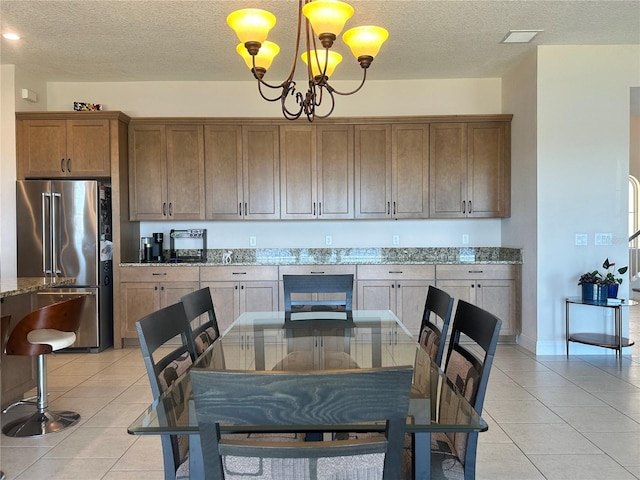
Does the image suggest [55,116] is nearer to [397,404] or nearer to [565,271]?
[397,404]

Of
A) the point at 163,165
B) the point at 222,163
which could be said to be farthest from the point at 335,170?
the point at 163,165

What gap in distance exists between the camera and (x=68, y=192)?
4379 mm

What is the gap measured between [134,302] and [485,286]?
3601 millimetres

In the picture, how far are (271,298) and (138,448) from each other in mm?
2277

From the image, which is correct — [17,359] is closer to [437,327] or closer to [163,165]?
[163,165]

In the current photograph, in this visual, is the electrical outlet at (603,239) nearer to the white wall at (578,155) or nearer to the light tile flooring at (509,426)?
the white wall at (578,155)

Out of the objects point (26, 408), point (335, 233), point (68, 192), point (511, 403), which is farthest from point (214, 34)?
point (511, 403)

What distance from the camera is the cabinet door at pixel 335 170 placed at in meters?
4.87

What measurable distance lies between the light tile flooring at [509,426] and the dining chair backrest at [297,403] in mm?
1584

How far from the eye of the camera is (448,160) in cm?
489

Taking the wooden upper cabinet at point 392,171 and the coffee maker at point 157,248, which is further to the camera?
the coffee maker at point 157,248

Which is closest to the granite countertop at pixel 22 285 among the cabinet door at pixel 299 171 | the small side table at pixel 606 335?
the cabinet door at pixel 299 171

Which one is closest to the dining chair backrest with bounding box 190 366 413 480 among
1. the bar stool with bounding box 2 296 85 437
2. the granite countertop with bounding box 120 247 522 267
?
the bar stool with bounding box 2 296 85 437

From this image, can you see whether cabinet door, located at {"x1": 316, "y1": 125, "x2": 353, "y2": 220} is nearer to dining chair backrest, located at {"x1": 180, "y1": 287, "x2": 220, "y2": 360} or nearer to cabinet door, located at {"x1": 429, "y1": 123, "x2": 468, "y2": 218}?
cabinet door, located at {"x1": 429, "y1": 123, "x2": 468, "y2": 218}
